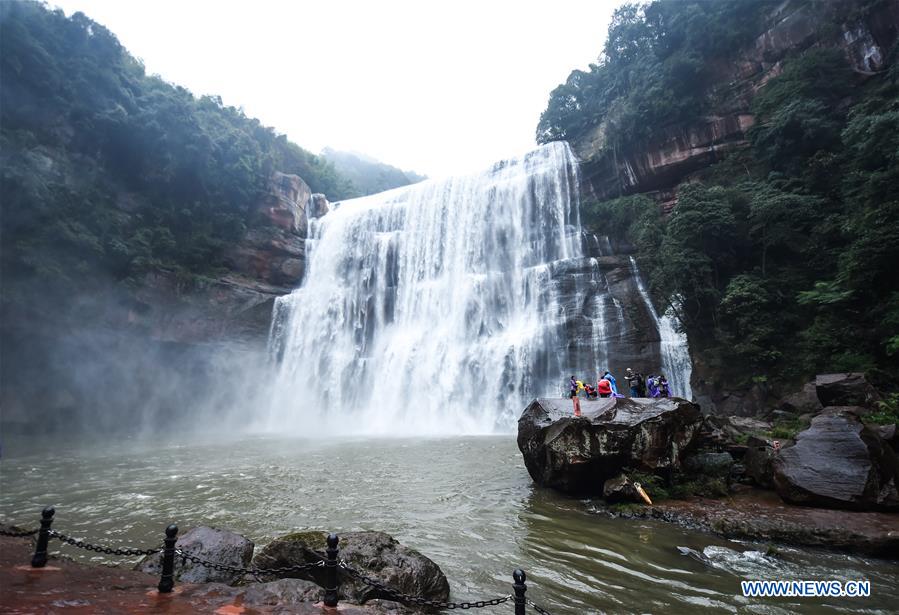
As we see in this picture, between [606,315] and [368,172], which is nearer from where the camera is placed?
[606,315]

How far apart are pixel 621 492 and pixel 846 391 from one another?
26.0ft

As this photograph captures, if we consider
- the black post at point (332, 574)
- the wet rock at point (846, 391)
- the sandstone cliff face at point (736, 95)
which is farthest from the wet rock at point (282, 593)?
the sandstone cliff face at point (736, 95)

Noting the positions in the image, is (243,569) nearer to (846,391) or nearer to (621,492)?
(621,492)

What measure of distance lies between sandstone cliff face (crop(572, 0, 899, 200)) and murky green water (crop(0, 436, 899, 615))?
2076cm

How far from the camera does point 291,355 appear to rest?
29.5 metres

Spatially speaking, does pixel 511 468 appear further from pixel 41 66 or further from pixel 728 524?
pixel 41 66

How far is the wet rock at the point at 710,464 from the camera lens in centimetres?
895

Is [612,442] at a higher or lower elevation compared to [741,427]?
lower

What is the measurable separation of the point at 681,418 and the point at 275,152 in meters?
39.6

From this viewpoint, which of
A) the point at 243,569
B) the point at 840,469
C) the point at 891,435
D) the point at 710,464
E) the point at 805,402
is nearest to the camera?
the point at 243,569

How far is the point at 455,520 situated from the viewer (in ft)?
24.7

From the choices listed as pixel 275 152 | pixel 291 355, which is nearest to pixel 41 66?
pixel 275 152

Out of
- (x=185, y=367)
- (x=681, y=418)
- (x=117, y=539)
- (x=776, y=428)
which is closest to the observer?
(x=117, y=539)

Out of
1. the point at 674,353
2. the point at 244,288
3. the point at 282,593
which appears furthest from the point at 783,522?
the point at 244,288
